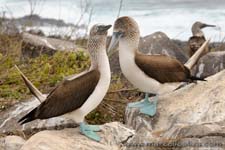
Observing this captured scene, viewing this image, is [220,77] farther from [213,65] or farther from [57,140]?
[213,65]

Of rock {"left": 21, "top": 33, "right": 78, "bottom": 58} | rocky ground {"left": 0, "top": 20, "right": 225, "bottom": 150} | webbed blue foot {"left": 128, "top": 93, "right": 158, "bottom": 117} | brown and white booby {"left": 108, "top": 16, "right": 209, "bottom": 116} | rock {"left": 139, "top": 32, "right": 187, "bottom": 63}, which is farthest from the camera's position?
rock {"left": 21, "top": 33, "right": 78, "bottom": 58}

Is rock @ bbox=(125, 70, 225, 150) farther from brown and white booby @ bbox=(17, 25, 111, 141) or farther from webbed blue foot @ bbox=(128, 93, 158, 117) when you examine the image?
brown and white booby @ bbox=(17, 25, 111, 141)

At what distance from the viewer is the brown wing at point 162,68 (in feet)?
21.4

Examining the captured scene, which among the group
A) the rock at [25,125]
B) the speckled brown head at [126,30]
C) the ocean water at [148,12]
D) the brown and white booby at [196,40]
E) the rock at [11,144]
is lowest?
the ocean water at [148,12]

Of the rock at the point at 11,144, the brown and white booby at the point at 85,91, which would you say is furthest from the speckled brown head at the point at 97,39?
the rock at the point at 11,144

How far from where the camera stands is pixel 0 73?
878cm

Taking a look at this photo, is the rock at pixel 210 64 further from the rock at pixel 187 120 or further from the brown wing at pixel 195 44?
the rock at pixel 187 120

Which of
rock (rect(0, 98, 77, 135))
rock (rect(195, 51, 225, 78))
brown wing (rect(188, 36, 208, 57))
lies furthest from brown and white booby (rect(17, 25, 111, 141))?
brown wing (rect(188, 36, 208, 57))

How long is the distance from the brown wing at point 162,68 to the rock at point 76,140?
686mm

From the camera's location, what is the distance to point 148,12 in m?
18.8

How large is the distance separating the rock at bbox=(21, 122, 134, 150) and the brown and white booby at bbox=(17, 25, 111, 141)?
3.6 inches

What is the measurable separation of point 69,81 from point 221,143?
6.21 feet

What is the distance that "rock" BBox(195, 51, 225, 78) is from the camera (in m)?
9.71

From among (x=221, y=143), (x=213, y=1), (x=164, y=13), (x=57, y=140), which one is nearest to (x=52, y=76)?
(x=57, y=140)
